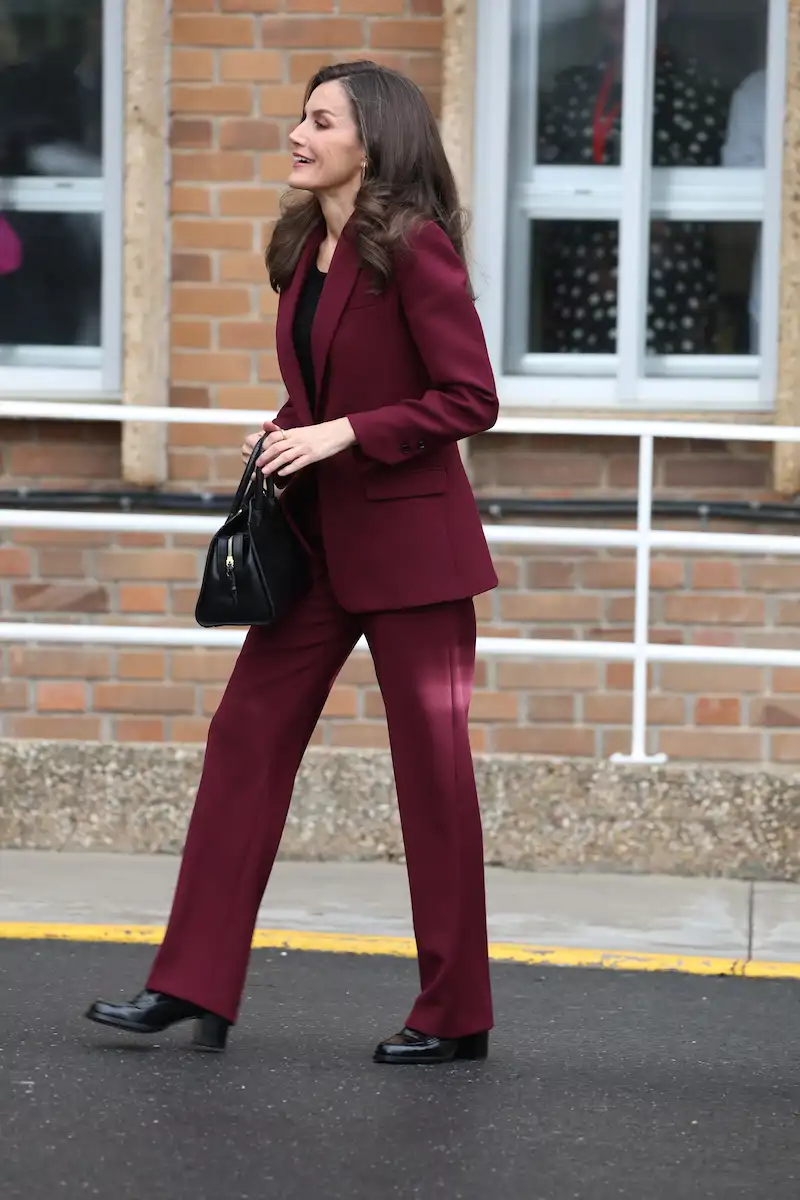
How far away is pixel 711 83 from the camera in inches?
266

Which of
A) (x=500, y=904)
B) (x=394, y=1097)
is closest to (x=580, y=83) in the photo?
(x=500, y=904)

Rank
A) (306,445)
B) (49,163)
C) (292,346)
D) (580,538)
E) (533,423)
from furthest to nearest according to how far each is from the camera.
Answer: (49,163), (533,423), (580,538), (292,346), (306,445)

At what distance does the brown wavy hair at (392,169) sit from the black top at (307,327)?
6.9 inches

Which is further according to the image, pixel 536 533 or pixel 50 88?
pixel 50 88

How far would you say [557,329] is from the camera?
272 inches

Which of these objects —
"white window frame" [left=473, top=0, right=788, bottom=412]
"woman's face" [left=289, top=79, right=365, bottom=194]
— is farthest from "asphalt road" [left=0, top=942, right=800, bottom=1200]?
"white window frame" [left=473, top=0, right=788, bottom=412]

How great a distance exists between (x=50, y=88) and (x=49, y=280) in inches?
23.5

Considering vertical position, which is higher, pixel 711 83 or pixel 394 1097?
pixel 711 83

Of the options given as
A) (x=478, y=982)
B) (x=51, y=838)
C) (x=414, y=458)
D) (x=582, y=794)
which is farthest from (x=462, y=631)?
(x=51, y=838)

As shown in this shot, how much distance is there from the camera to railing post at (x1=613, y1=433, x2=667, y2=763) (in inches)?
239

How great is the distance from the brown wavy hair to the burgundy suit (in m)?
0.04

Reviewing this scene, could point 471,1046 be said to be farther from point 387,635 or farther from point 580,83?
point 580,83

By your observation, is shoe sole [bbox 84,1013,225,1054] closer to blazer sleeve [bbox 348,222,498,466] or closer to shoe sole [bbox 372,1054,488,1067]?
shoe sole [bbox 372,1054,488,1067]

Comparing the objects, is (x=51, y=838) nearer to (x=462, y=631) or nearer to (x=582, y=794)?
(x=582, y=794)
